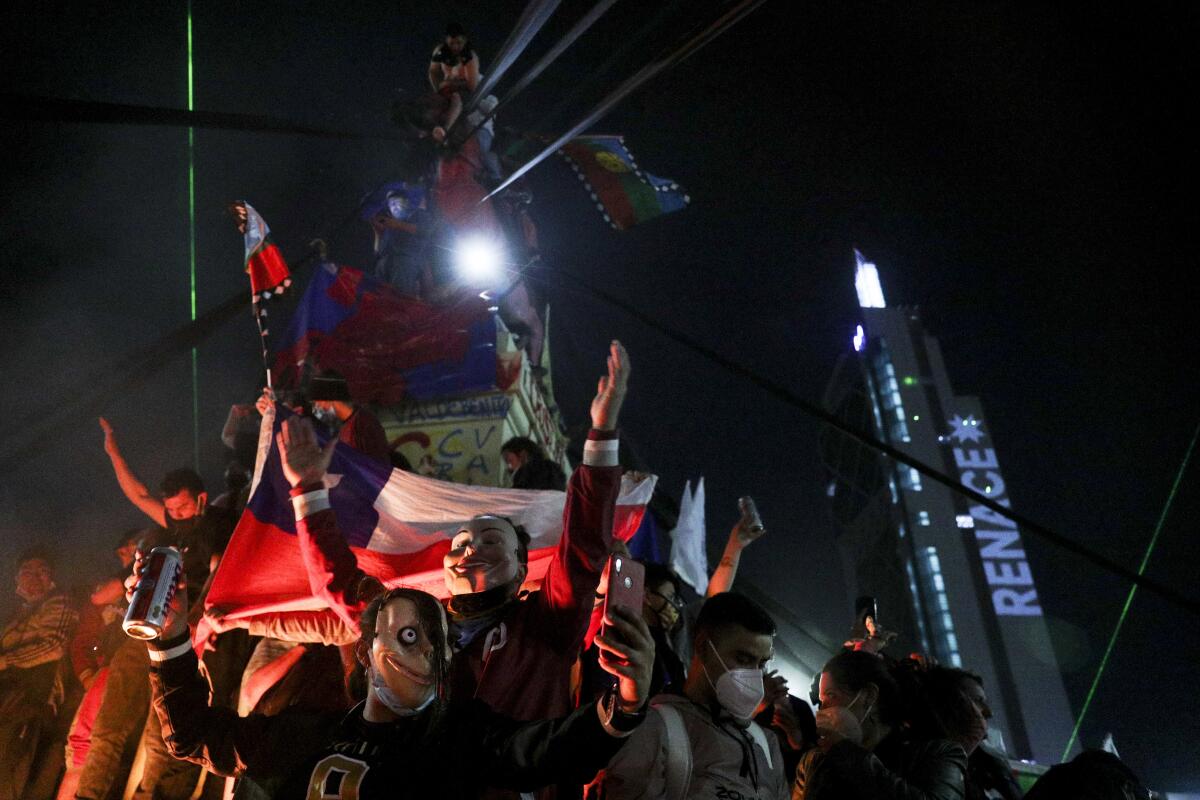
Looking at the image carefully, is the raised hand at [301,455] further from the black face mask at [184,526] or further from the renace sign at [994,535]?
the renace sign at [994,535]

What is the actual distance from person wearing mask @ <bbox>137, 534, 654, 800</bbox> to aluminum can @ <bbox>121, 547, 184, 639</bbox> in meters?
0.06

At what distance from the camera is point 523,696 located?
3219mm

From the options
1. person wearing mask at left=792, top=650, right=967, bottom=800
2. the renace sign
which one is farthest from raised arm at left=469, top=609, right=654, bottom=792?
the renace sign

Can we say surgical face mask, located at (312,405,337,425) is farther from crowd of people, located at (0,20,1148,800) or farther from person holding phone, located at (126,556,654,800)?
person holding phone, located at (126,556,654,800)

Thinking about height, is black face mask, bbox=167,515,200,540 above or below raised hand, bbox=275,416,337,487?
below

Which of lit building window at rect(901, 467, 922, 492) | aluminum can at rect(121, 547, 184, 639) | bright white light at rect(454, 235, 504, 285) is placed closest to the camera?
aluminum can at rect(121, 547, 184, 639)

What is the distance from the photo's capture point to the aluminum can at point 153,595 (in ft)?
9.09

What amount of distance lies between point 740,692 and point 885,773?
2.34 feet

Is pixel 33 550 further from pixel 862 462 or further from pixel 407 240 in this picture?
pixel 862 462

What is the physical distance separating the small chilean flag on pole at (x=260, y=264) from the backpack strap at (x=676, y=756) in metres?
5.32

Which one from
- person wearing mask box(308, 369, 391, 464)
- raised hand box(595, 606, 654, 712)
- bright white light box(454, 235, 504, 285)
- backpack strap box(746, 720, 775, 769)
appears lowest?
backpack strap box(746, 720, 775, 769)

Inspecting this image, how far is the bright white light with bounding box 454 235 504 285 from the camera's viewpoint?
11227 millimetres

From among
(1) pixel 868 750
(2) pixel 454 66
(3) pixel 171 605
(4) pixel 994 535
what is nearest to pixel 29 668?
(3) pixel 171 605

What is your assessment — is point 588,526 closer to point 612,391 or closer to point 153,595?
point 612,391
